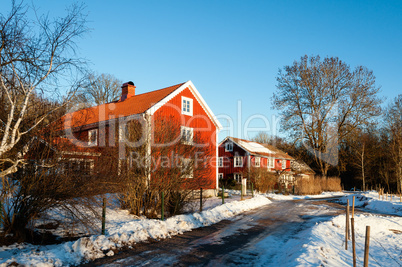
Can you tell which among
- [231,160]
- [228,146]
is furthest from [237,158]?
[228,146]

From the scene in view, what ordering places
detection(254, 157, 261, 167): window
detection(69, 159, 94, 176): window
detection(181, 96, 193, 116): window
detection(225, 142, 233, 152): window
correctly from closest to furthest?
detection(69, 159, 94, 176): window
detection(181, 96, 193, 116): window
detection(254, 157, 261, 167): window
detection(225, 142, 233, 152): window

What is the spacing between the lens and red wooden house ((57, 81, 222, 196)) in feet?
31.7

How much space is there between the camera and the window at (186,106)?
22.4 metres

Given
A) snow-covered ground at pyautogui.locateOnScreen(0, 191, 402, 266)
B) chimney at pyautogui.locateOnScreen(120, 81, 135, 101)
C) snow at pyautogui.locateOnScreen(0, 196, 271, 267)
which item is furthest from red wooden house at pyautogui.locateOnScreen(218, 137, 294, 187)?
snow at pyautogui.locateOnScreen(0, 196, 271, 267)

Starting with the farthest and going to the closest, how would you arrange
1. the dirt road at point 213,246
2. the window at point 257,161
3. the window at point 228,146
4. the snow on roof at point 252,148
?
the window at point 228,146
the snow on roof at point 252,148
the window at point 257,161
the dirt road at point 213,246

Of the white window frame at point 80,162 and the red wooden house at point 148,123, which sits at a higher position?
the red wooden house at point 148,123

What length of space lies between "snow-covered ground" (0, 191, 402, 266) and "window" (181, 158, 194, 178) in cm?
171

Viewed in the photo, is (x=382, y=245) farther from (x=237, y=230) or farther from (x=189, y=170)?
(x=189, y=170)

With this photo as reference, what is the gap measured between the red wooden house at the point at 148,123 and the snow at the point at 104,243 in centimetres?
202

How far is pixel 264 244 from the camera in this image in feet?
30.4

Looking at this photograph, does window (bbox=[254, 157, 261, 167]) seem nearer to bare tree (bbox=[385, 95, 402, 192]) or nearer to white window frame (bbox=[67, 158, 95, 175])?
bare tree (bbox=[385, 95, 402, 192])

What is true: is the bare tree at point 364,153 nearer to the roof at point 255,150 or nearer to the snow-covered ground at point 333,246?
the roof at point 255,150

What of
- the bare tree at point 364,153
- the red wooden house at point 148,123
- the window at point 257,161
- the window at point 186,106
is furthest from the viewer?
the bare tree at point 364,153

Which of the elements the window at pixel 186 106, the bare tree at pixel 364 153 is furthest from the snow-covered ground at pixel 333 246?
the bare tree at pixel 364 153
